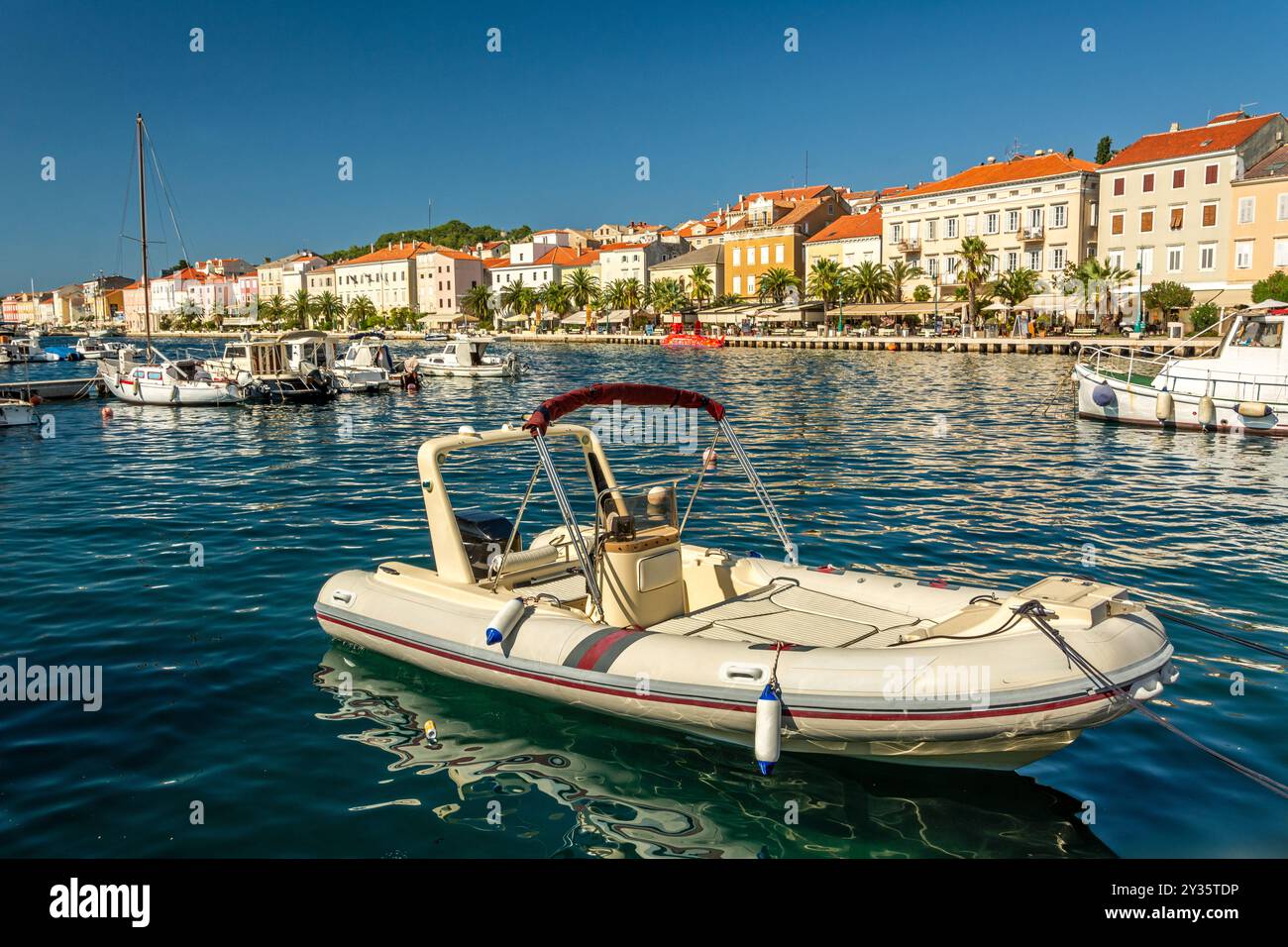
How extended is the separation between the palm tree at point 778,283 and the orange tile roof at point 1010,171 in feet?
50.6

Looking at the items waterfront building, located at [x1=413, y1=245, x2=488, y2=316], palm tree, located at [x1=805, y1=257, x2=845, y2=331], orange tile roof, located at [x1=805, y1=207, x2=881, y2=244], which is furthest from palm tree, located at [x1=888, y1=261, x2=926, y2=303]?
waterfront building, located at [x1=413, y1=245, x2=488, y2=316]

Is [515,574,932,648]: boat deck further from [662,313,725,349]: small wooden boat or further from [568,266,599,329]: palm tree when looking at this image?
[568,266,599,329]: palm tree

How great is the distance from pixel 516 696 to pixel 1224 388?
85.9 feet

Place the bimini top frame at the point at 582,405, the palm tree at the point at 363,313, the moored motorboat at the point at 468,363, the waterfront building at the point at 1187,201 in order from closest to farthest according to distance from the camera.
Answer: the bimini top frame at the point at 582,405 → the moored motorboat at the point at 468,363 → the waterfront building at the point at 1187,201 → the palm tree at the point at 363,313

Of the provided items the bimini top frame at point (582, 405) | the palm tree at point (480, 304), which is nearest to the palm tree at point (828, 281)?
the palm tree at point (480, 304)

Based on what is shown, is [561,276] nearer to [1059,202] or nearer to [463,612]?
[1059,202]

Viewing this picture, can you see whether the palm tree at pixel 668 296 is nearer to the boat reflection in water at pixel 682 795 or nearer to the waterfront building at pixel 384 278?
the waterfront building at pixel 384 278

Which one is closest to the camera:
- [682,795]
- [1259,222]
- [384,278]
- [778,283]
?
[682,795]

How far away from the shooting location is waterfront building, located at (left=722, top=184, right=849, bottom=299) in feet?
333

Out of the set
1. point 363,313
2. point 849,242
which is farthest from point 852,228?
point 363,313

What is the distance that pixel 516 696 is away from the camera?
30.3 feet

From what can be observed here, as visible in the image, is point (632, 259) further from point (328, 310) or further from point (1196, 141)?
point (1196, 141)

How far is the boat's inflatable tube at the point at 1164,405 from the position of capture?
93.9 ft

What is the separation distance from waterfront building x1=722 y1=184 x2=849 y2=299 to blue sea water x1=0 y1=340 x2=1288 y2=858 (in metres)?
79.4
